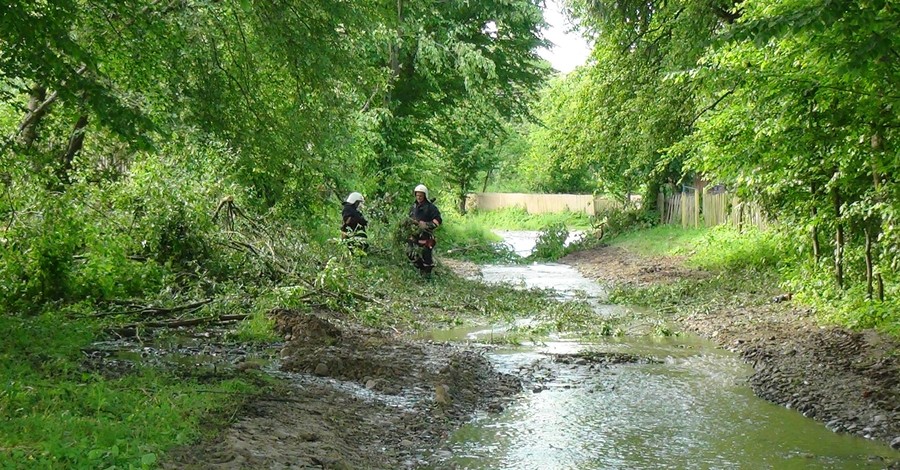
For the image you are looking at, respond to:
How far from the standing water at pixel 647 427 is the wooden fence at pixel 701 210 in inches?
490

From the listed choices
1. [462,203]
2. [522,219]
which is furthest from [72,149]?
[462,203]

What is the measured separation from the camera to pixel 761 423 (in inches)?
287

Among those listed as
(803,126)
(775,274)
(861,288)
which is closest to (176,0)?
(803,126)

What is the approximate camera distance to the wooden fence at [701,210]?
2251cm

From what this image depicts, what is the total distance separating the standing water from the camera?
628cm

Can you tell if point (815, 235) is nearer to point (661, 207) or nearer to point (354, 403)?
point (354, 403)

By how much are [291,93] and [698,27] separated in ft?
26.2

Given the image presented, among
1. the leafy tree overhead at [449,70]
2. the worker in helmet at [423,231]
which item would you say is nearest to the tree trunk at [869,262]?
the worker in helmet at [423,231]

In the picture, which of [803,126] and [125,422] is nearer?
[125,422]

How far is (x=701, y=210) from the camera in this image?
92.1 feet

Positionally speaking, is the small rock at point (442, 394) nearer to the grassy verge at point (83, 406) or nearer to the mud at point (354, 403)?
the mud at point (354, 403)

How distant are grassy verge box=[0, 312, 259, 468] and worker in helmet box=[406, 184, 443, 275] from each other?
30.0ft

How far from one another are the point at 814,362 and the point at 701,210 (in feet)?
64.3

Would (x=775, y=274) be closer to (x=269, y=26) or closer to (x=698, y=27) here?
(x=698, y=27)
